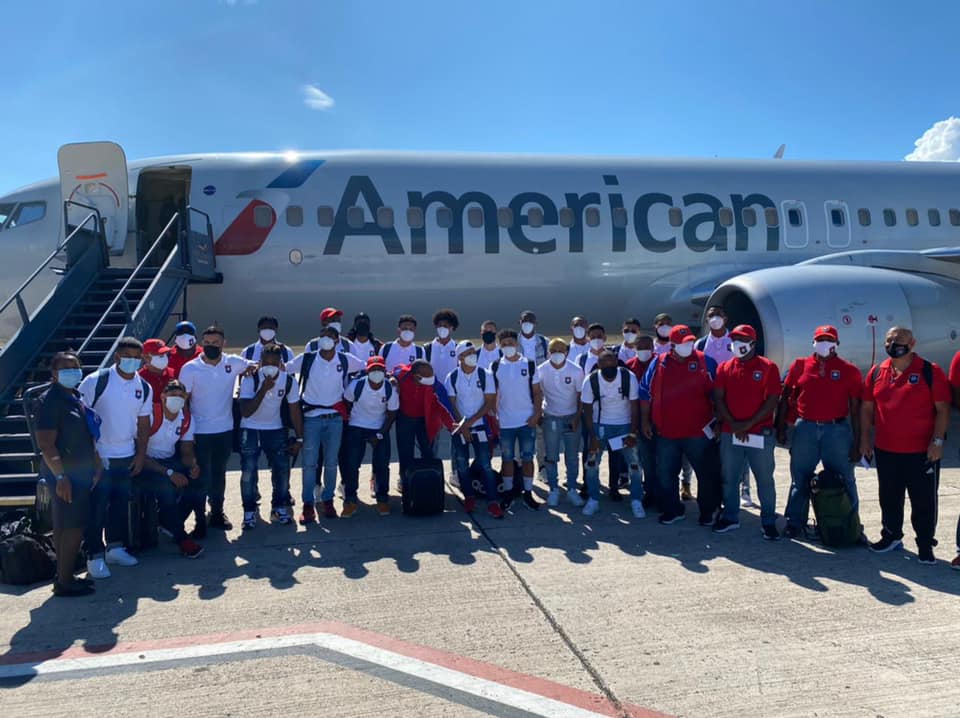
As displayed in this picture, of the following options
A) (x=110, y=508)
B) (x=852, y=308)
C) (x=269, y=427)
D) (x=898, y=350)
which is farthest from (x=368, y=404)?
(x=852, y=308)

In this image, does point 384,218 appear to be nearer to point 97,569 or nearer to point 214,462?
point 214,462

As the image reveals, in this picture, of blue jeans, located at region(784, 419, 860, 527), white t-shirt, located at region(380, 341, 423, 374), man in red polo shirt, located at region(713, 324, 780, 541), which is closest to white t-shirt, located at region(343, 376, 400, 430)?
white t-shirt, located at region(380, 341, 423, 374)

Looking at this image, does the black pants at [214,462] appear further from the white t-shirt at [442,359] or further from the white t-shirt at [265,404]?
the white t-shirt at [442,359]

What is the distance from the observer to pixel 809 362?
565 cm

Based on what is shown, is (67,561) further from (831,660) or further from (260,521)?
(831,660)

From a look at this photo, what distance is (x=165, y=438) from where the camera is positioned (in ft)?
18.6

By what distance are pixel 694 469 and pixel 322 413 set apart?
323 centimetres

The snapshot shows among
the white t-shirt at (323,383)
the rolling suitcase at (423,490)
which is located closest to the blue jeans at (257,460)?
the white t-shirt at (323,383)

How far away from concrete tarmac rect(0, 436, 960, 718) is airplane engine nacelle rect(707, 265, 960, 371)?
125 inches

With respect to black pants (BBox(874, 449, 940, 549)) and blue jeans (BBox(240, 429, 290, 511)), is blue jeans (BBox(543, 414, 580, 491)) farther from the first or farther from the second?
black pants (BBox(874, 449, 940, 549))

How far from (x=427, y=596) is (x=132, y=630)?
175 centimetres

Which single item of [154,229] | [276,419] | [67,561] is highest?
[154,229]

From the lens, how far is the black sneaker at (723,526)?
232 inches

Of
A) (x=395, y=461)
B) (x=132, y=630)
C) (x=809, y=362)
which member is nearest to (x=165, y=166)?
(x=395, y=461)
